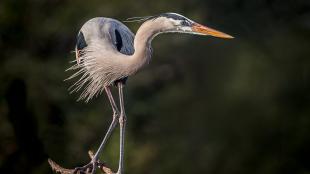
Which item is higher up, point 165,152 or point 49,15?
point 49,15

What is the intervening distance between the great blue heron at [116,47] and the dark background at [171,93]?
1.86 metres

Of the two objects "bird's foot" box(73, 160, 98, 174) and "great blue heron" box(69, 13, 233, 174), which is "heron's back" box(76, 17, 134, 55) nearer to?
"great blue heron" box(69, 13, 233, 174)

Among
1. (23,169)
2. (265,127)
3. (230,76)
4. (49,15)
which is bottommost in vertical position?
(23,169)

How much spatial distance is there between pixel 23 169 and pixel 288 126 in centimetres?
167

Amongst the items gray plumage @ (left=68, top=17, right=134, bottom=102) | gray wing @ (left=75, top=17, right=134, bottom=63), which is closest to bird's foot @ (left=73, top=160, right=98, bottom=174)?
gray plumage @ (left=68, top=17, right=134, bottom=102)

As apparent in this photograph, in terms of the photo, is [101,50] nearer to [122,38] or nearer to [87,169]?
[122,38]

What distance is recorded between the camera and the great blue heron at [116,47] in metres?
2.04

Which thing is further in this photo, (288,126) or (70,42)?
(288,126)

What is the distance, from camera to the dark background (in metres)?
4.33

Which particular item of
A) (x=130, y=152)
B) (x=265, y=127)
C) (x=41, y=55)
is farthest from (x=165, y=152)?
(x=41, y=55)

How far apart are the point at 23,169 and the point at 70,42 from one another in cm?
82

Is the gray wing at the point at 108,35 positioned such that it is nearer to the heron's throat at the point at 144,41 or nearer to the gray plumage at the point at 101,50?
the gray plumage at the point at 101,50

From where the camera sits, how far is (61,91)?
14.0 ft

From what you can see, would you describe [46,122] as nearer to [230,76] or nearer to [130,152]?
[130,152]
